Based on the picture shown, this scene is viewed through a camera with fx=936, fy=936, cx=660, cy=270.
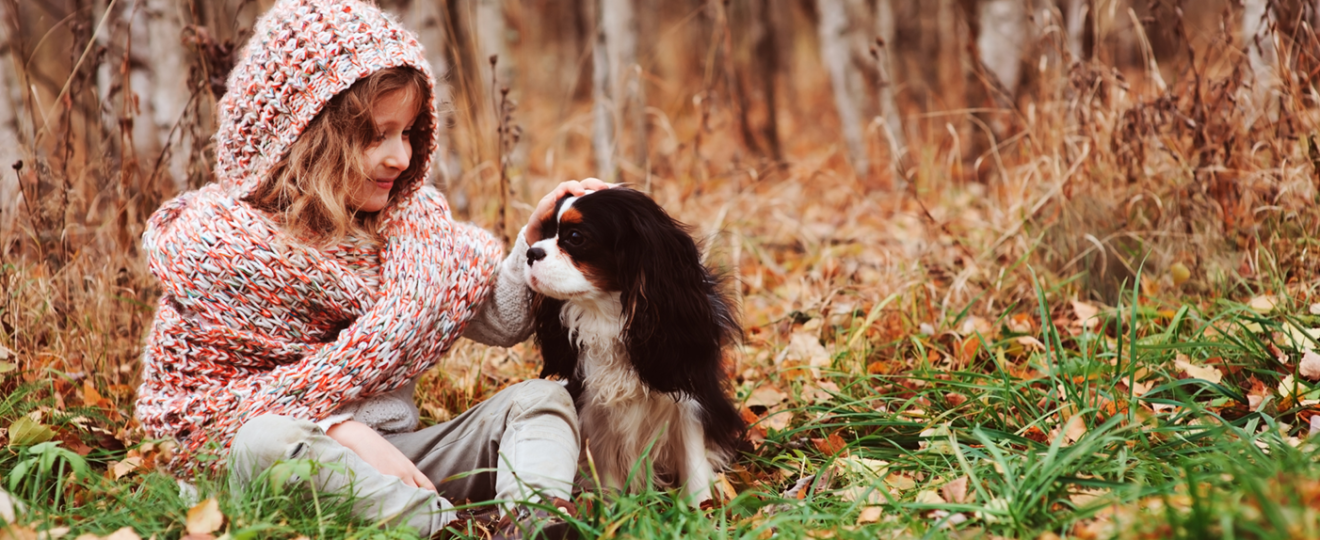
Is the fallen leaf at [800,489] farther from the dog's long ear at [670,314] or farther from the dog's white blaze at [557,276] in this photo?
the dog's white blaze at [557,276]

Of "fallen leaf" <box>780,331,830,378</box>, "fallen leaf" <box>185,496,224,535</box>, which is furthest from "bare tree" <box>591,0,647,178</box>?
"fallen leaf" <box>185,496,224,535</box>

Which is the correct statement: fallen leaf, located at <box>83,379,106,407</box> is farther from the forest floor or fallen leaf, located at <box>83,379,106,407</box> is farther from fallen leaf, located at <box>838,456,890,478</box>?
fallen leaf, located at <box>838,456,890,478</box>

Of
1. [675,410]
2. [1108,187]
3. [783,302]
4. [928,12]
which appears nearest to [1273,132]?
[1108,187]

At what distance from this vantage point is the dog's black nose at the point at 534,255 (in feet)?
7.20

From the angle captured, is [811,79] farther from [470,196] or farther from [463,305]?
[463,305]

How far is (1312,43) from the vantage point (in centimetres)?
327

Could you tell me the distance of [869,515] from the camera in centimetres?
198

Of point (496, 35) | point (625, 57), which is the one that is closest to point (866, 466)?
point (625, 57)

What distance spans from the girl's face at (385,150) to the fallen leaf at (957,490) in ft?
4.94

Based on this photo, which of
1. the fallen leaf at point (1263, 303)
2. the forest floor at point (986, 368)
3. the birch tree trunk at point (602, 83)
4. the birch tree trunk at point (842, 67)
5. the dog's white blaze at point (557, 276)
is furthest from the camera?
the birch tree trunk at point (842, 67)

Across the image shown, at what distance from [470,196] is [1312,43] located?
355 cm

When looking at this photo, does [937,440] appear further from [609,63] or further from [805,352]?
[609,63]

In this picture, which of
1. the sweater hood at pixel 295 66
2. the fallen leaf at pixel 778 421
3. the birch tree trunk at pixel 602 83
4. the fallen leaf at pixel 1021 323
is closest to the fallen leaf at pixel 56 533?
the sweater hood at pixel 295 66

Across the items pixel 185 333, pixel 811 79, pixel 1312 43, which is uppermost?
pixel 1312 43
